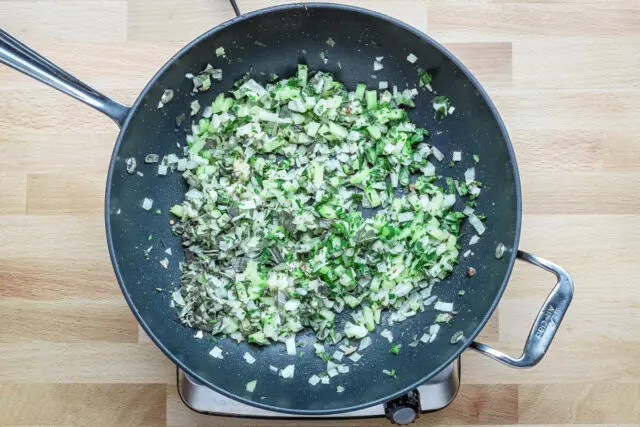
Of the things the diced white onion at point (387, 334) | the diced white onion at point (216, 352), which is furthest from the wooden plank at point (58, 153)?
the diced white onion at point (387, 334)

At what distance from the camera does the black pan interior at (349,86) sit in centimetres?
132

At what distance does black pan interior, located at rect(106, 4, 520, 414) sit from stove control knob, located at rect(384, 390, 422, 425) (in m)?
0.02

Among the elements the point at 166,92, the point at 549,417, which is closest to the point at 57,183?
the point at 166,92

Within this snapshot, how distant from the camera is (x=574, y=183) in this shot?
1.53 meters

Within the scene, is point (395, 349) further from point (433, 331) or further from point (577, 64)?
point (577, 64)

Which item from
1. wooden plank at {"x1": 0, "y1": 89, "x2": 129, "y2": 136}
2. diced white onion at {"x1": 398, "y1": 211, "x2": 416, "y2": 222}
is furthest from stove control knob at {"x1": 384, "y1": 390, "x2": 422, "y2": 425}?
wooden plank at {"x1": 0, "y1": 89, "x2": 129, "y2": 136}

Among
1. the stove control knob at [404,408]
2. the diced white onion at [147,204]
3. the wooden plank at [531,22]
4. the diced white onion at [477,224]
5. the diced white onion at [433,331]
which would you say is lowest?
the stove control knob at [404,408]

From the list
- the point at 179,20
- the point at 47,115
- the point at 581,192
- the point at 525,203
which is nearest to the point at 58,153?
the point at 47,115

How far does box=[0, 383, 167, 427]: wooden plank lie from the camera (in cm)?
153

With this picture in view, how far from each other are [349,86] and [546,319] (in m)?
0.63

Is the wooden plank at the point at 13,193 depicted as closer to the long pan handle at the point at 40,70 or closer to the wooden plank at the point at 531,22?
the long pan handle at the point at 40,70

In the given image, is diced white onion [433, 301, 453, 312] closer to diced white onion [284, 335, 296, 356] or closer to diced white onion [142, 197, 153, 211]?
diced white onion [284, 335, 296, 356]

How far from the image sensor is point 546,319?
1281mm

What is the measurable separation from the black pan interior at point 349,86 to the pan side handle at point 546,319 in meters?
0.07
